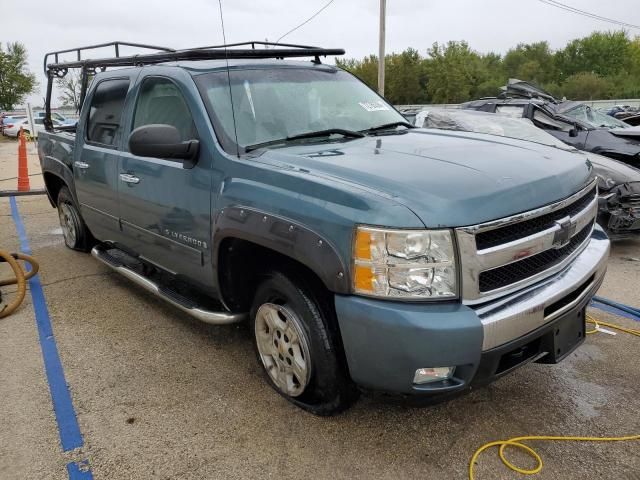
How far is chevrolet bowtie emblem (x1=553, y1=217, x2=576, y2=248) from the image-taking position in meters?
2.63

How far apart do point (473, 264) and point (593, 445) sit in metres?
1.24

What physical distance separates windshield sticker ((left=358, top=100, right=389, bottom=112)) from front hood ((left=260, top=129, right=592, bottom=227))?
586 millimetres

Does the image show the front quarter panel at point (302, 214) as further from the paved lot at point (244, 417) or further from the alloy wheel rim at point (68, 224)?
the alloy wheel rim at point (68, 224)

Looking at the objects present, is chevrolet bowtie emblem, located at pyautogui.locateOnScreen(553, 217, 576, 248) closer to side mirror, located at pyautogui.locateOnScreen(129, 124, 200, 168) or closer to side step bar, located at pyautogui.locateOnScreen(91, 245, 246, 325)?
side step bar, located at pyautogui.locateOnScreen(91, 245, 246, 325)

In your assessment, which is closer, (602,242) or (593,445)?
(593,445)

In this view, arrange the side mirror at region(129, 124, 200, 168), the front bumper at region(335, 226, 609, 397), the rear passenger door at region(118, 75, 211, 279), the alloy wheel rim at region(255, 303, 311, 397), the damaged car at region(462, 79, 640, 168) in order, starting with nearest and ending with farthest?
1. the front bumper at region(335, 226, 609, 397)
2. the alloy wheel rim at region(255, 303, 311, 397)
3. the side mirror at region(129, 124, 200, 168)
4. the rear passenger door at region(118, 75, 211, 279)
5. the damaged car at region(462, 79, 640, 168)

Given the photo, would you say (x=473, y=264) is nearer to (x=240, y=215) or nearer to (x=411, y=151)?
(x=411, y=151)

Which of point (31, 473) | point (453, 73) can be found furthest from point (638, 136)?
point (453, 73)

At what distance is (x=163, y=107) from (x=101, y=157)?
1017 millimetres

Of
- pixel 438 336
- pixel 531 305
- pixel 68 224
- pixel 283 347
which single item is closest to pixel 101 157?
pixel 68 224

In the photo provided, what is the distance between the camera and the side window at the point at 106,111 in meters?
4.27

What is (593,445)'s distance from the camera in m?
2.67

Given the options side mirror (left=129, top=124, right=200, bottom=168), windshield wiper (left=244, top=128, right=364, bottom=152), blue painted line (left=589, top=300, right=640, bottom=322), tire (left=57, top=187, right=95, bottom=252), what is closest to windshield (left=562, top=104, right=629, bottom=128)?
blue painted line (left=589, top=300, right=640, bottom=322)

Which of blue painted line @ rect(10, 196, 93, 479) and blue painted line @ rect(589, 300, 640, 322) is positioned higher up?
blue painted line @ rect(10, 196, 93, 479)
